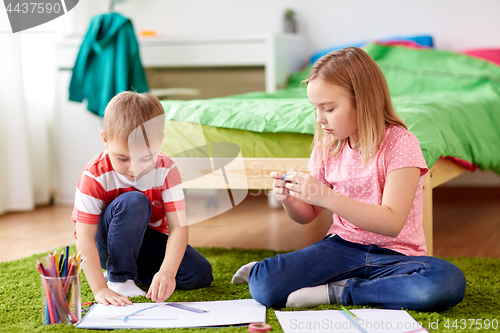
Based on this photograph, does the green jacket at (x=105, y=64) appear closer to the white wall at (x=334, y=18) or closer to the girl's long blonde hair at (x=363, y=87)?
the white wall at (x=334, y=18)

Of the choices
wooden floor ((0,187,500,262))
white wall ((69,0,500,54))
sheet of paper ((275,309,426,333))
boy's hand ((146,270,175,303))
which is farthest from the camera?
white wall ((69,0,500,54))

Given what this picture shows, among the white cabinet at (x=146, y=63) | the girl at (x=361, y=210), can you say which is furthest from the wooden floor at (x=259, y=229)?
the girl at (x=361, y=210)

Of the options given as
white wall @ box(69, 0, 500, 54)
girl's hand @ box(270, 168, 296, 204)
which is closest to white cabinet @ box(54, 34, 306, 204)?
white wall @ box(69, 0, 500, 54)

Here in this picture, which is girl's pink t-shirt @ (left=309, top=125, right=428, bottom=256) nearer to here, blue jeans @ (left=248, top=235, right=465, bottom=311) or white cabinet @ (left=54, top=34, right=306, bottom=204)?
blue jeans @ (left=248, top=235, right=465, bottom=311)

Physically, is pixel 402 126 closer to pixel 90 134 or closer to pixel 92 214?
pixel 92 214

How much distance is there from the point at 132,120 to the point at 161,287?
341 mm

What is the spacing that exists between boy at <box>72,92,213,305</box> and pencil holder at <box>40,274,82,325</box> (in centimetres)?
8

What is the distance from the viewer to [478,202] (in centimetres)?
262

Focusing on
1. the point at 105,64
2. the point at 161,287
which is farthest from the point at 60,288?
the point at 105,64

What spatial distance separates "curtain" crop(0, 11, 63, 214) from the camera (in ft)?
8.00

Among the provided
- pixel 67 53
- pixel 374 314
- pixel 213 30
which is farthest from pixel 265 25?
pixel 374 314

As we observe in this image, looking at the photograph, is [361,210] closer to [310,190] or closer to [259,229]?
[310,190]

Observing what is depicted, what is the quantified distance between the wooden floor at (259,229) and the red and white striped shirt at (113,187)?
0.49ft

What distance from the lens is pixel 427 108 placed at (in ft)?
5.11
